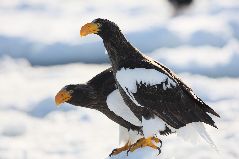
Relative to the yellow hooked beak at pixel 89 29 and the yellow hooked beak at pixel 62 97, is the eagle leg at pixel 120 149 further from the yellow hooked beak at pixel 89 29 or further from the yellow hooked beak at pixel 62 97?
the yellow hooked beak at pixel 89 29

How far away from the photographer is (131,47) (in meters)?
21.1

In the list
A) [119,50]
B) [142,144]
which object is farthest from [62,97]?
[142,144]

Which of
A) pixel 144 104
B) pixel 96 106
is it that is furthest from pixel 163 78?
pixel 96 106

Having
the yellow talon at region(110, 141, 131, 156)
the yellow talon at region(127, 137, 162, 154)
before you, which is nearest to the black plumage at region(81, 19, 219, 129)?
the yellow talon at region(127, 137, 162, 154)

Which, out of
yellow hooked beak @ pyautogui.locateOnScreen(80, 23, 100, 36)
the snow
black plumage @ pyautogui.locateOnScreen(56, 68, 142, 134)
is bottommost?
the snow

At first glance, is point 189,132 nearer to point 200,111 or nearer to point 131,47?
point 200,111

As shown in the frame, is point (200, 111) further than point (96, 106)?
No

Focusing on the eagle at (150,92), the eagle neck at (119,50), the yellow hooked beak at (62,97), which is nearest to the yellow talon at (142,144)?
the eagle at (150,92)

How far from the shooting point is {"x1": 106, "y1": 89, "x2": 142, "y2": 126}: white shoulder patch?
21.3m

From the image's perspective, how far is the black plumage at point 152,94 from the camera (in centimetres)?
2080

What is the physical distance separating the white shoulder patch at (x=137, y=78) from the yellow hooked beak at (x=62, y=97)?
184 cm

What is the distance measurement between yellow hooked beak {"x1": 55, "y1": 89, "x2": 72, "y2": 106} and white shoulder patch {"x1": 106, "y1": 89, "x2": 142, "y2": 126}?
106 centimetres

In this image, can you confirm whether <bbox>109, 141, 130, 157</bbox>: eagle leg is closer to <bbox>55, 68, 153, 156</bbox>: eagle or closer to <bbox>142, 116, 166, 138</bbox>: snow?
<bbox>55, 68, 153, 156</bbox>: eagle

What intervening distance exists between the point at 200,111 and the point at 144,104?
1150 mm
